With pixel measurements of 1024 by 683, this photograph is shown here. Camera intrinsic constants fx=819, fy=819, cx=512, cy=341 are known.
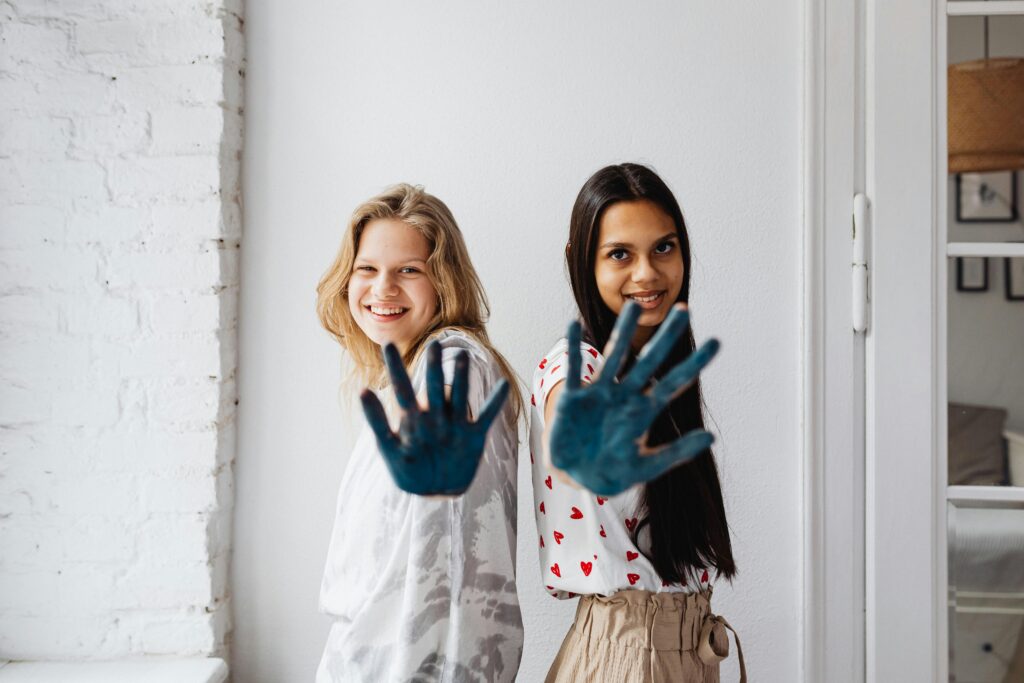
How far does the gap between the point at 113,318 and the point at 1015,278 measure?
1803mm

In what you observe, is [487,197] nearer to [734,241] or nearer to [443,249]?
[443,249]

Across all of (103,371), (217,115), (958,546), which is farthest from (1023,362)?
(103,371)

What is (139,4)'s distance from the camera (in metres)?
1.64

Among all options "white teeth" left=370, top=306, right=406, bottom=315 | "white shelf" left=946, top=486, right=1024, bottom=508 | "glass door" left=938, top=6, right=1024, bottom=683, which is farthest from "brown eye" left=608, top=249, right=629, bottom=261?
"white shelf" left=946, top=486, right=1024, bottom=508

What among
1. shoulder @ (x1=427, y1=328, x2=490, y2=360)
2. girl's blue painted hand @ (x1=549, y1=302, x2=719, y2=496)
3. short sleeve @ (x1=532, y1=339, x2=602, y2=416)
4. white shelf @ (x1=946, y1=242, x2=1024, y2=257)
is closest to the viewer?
girl's blue painted hand @ (x1=549, y1=302, x2=719, y2=496)

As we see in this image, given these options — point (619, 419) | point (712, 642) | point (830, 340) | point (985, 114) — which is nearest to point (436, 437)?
point (619, 419)

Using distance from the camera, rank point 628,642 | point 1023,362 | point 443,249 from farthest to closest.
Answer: point 1023,362, point 443,249, point 628,642

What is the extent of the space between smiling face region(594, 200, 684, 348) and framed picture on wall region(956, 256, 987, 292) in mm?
762

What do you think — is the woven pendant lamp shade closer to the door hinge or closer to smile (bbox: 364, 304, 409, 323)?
the door hinge

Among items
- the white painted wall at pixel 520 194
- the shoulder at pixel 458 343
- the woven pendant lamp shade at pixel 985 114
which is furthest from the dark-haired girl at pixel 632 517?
the woven pendant lamp shade at pixel 985 114

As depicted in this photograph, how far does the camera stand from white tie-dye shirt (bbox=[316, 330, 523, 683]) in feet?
3.85

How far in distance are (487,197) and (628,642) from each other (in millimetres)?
916

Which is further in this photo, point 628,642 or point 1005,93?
point 1005,93

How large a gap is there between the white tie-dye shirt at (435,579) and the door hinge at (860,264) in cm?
80
